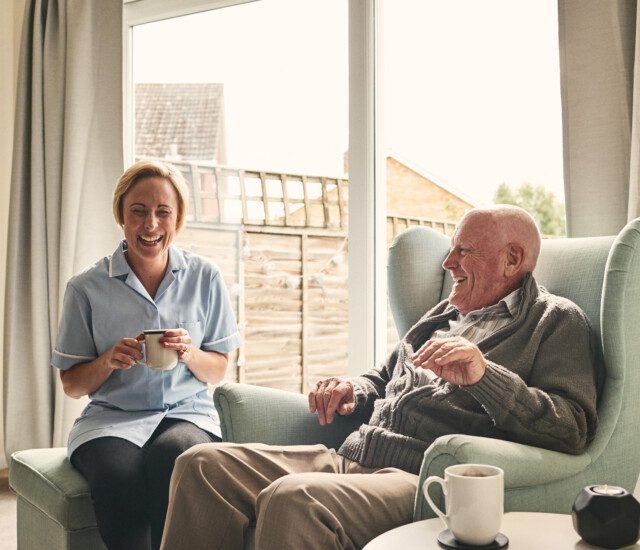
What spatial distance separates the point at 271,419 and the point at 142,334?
1.36ft

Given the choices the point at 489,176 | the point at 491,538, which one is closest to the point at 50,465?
the point at 491,538

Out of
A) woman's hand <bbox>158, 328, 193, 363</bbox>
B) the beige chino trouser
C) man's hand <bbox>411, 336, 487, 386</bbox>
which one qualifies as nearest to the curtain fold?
woman's hand <bbox>158, 328, 193, 363</bbox>

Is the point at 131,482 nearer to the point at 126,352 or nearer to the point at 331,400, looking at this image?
the point at 126,352

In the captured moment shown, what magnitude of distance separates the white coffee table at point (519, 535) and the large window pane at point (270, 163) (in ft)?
5.58

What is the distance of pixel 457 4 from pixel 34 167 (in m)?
1.89

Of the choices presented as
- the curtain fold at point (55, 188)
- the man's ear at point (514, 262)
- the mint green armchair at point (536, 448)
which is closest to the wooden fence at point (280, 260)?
the curtain fold at point (55, 188)

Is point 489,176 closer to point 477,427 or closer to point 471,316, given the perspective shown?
point 471,316

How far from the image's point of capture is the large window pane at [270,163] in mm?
3115

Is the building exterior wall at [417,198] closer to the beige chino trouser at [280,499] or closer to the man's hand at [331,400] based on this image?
the man's hand at [331,400]

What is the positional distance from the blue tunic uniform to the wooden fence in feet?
2.74

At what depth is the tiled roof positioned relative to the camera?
135 inches

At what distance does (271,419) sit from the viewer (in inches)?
80.3

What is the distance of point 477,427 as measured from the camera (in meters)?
1.72

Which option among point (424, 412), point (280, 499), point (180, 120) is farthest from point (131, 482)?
point (180, 120)
